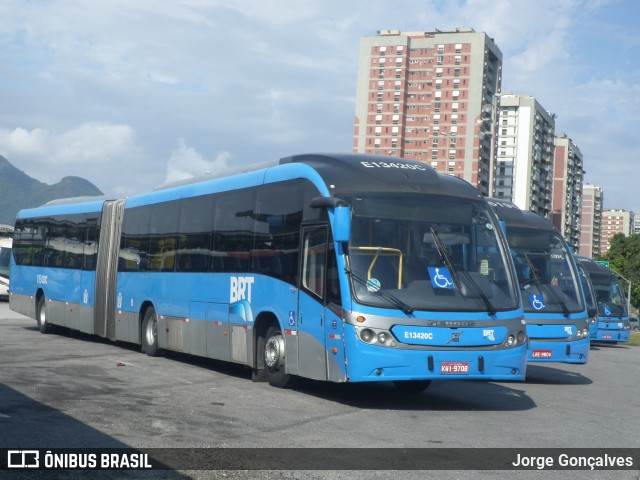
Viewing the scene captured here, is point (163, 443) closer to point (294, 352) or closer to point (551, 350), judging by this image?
point (294, 352)

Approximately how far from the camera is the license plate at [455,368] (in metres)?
12.4

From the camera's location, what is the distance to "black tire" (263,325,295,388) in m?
14.2

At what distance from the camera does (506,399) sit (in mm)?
14625

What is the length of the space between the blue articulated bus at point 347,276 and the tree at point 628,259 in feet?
356

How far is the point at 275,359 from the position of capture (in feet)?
47.3

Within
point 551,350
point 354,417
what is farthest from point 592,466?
point 551,350

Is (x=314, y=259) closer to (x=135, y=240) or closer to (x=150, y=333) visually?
(x=150, y=333)

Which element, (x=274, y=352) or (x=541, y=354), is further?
(x=541, y=354)

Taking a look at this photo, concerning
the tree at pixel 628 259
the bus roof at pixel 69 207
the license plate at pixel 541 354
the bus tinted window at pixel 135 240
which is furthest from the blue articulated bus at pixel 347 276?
the tree at pixel 628 259

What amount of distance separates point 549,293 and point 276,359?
628 cm

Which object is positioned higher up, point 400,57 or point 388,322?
point 400,57

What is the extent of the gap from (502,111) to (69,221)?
480ft

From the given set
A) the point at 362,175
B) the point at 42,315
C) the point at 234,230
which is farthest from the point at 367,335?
the point at 42,315

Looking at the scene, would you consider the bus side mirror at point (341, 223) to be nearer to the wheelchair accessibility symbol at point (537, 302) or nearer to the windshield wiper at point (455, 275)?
the windshield wiper at point (455, 275)
